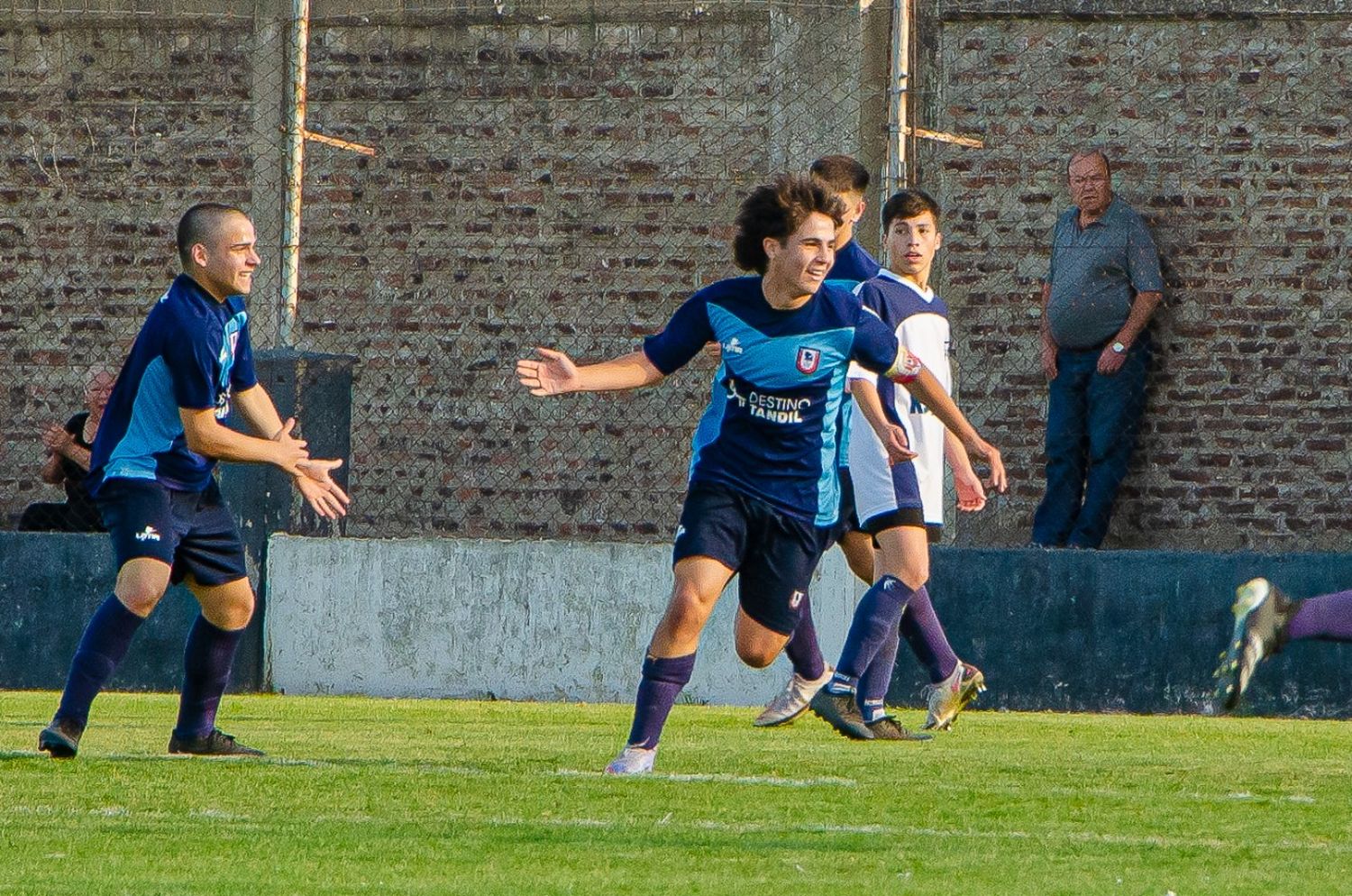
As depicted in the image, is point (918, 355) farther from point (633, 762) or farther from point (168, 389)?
point (168, 389)

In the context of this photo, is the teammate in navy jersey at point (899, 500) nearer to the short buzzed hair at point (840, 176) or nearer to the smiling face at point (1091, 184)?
Result: the short buzzed hair at point (840, 176)

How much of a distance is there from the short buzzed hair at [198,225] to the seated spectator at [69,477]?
5.28m

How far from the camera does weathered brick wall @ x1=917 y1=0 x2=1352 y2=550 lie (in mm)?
13141

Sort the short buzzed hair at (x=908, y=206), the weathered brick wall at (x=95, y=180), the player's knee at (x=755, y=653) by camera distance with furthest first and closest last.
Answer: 1. the weathered brick wall at (x=95, y=180)
2. the short buzzed hair at (x=908, y=206)
3. the player's knee at (x=755, y=653)

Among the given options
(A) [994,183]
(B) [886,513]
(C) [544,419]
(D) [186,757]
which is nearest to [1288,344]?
(A) [994,183]

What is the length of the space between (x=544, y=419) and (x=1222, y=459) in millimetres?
3964

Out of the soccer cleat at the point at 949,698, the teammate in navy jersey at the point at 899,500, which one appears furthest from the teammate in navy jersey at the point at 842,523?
the soccer cleat at the point at 949,698

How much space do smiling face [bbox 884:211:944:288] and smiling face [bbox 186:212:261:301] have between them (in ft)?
8.53

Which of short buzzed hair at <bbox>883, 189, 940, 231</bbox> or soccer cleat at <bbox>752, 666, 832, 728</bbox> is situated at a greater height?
short buzzed hair at <bbox>883, 189, 940, 231</bbox>

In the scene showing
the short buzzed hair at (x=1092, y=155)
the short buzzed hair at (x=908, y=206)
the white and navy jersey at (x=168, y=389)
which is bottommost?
the white and navy jersey at (x=168, y=389)

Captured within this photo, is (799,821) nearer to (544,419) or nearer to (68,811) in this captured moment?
(68,811)

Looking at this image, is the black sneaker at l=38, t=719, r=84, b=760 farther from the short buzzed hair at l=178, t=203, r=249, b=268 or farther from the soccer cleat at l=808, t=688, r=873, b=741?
the soccer cleat at l=808, t=688, r=873, b=741

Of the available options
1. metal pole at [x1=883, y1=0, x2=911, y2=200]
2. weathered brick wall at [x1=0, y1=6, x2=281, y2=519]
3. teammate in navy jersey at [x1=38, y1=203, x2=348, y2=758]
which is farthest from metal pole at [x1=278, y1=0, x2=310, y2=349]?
teammate in navy jersey at [x1=38, y1=203, x2=348, y2=758]

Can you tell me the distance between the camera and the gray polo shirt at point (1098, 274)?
12.7 m
